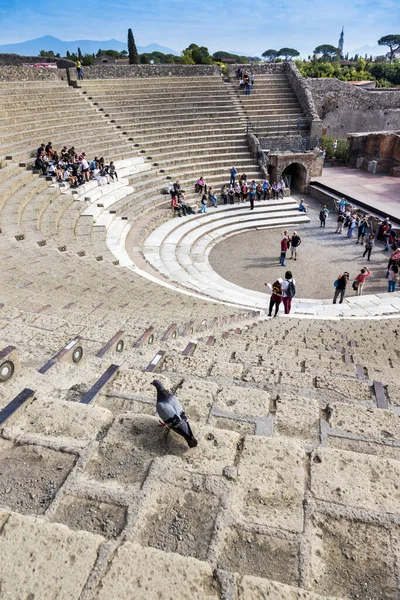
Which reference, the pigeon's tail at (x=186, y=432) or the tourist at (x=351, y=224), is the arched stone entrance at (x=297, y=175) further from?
the pigeon's tail at (x=186, y=432)

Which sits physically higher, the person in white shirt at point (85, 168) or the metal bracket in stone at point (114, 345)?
the person in white shirt at point (85, 168)

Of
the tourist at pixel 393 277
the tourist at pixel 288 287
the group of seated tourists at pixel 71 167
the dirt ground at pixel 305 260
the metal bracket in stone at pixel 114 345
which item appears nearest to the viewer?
the metal bracket in stone at pixel 114 345

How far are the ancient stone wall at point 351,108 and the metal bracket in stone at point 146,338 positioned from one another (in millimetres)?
29572

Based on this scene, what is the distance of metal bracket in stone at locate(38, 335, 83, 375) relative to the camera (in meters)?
4.07

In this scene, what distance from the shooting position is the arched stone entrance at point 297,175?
2128 cm

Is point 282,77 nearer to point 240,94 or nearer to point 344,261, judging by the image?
point 240,94

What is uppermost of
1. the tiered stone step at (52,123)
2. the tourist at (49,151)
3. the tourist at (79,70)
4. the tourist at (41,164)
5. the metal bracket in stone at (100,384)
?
the tourist at (79,70)

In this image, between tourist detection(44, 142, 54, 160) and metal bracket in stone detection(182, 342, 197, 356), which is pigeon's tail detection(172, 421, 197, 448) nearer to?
A: metal bracket in stone detection(182, 342, 197, 356)

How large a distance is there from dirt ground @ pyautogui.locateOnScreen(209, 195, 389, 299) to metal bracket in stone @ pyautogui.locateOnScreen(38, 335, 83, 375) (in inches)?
348

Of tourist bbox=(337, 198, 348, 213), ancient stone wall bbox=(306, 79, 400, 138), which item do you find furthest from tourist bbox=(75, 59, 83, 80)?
ancient stone wall bbox=(306, 79, 400, 138)

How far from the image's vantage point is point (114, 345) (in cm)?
507

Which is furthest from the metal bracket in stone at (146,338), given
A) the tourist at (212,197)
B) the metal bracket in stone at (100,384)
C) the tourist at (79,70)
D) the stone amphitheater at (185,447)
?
the tourist at (79,70)

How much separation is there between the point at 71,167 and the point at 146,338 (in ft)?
37.6

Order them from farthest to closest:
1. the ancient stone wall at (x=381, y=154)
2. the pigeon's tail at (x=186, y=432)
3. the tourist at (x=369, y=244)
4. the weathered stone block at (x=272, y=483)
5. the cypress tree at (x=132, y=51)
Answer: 1. the cypress tree at (x=132, y=51)
2. the ancient stone wall at (x=381, y=154)
3. the tourist at (x=369, y=244)
4. the pigeon's tail at (x=186, y=432)
5. the weathered stone block at (x=272, y=483)
